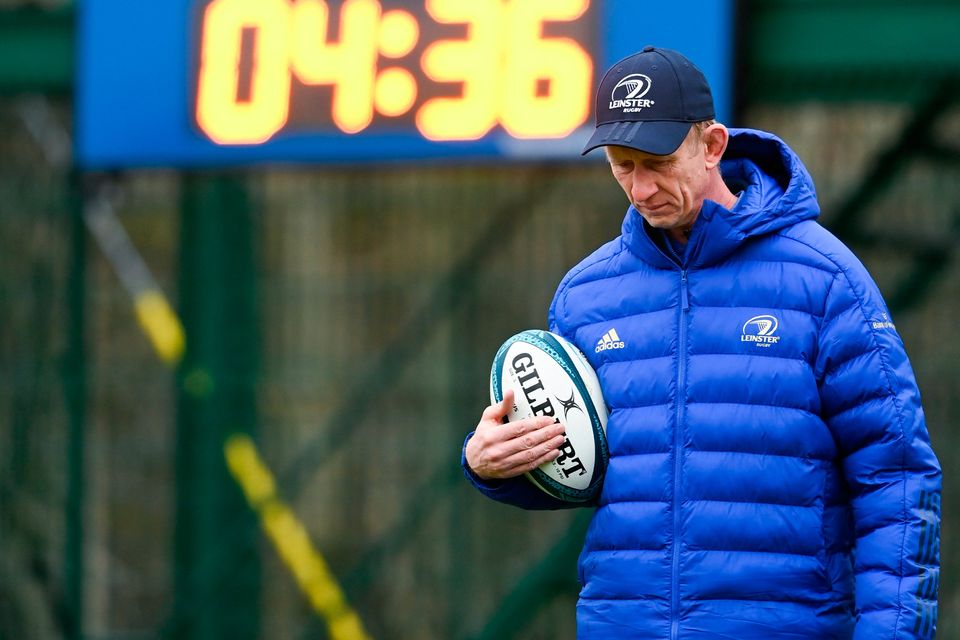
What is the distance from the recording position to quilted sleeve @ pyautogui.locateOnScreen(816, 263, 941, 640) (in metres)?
2.57

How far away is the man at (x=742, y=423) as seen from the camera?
2.61 meters

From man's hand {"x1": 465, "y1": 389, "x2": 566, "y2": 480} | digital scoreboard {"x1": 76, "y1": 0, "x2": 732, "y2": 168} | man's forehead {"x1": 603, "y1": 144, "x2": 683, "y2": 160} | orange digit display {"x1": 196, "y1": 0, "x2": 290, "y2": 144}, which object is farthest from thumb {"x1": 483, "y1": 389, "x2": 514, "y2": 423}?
orange digit display {"x1": 196, "y1": 0, "x2": 290, "y2": 144}

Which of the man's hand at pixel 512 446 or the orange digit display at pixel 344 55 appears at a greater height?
the orange digit display at pixel 344 55

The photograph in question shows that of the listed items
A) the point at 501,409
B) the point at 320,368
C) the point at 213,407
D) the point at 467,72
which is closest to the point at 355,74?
the point at 467,72

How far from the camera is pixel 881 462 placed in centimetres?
260

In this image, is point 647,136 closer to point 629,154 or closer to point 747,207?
point 629,154

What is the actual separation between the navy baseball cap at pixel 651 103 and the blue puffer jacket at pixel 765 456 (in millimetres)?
141

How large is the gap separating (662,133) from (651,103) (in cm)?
6

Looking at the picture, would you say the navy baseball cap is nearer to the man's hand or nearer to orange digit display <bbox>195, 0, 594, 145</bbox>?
the man's hand

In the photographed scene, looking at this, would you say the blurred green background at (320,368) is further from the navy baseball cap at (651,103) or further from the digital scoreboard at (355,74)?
the navy baseball cap at (651,103)

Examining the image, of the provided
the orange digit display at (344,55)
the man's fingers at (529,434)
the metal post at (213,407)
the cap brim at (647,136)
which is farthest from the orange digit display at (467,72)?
the cap brim at (647,136)

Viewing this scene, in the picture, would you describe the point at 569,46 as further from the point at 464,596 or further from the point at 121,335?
the point at 121,335

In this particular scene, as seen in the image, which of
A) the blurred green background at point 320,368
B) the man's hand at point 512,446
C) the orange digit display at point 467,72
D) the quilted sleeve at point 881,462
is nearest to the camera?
the quilted sleeve at point 881,462

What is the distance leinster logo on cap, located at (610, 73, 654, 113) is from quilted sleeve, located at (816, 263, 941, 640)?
398 millimetres
